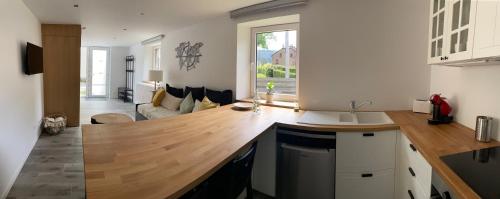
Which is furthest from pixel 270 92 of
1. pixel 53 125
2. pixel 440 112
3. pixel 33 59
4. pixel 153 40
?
pixel 153 40

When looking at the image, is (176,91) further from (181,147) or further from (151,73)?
(181,147)

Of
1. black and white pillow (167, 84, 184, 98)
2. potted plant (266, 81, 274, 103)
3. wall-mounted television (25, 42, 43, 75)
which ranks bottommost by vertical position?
black and white pillow (167, 84, 184, 98)

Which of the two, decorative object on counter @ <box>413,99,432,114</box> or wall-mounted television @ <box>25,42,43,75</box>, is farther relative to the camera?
wall-mounted television @ <box>25,42,43,75</box>

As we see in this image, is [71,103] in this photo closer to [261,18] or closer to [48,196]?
[48,196]

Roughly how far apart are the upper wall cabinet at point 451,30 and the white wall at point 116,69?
10606 mm

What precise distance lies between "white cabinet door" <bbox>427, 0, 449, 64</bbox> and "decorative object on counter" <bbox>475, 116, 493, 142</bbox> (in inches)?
17.9

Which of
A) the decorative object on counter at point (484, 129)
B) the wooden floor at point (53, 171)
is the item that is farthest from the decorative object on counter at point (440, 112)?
the wooden floor at point (53, 171)

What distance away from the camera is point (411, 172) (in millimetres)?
1830

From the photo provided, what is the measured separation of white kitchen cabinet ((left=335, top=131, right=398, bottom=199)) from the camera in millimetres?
2176

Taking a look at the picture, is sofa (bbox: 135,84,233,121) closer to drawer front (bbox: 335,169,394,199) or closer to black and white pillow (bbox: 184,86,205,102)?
black and white pillow (bbox: 184,86,205,102)

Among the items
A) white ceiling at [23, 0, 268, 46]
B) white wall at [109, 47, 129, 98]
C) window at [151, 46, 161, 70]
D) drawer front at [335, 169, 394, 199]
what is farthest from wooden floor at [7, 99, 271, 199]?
white wall at [109, 47, 129, 98]

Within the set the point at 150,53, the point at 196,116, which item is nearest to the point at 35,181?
the point at 196,116

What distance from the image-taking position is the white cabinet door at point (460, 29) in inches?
60.4

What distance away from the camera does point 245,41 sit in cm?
418
